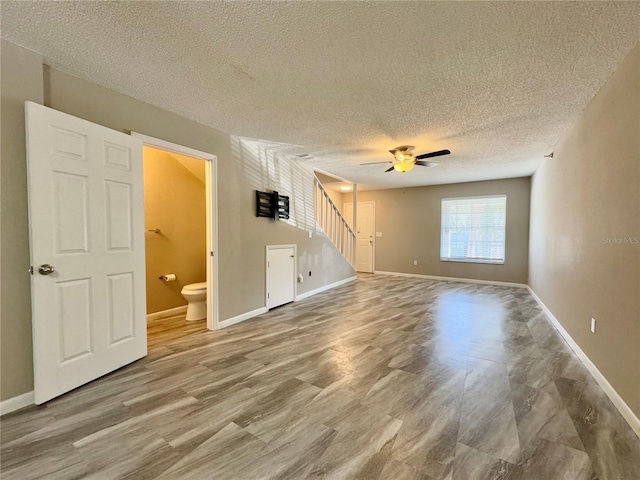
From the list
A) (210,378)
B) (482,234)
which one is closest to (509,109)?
(210,378)

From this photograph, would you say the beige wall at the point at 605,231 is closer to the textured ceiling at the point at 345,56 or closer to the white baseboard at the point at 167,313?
the textured ceiling at the point at 345,56

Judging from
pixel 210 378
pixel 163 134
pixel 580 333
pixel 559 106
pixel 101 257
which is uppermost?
pixel 559 106

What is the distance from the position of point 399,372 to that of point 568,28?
8.57 feet

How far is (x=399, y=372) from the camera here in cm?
239

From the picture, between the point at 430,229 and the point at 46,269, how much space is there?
7.23 metres

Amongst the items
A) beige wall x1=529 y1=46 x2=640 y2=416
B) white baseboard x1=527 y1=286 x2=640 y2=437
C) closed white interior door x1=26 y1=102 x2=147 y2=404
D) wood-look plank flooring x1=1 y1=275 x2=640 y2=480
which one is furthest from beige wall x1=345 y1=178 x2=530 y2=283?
closed white interior door x1=26 y1=102 x2=147 y2=404

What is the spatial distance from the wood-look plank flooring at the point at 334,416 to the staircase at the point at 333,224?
11.0 ft

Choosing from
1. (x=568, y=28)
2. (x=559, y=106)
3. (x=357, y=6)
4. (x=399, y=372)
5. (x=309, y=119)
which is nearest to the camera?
(x=357, y=6)

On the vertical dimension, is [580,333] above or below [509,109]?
below

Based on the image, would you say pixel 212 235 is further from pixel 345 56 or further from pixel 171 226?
pixel 345 56

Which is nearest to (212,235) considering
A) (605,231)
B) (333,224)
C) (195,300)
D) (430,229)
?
→ (195,300)

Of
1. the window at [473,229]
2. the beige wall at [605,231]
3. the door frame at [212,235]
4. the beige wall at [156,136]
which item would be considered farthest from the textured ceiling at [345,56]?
the window at [473,229]

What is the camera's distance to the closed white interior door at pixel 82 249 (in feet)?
6.35

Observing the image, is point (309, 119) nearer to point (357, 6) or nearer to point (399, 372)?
point (357, 6)
